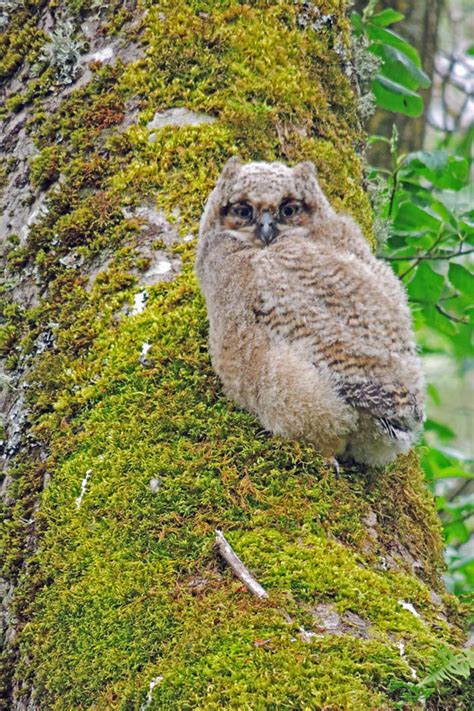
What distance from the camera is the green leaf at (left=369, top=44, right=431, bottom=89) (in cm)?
462

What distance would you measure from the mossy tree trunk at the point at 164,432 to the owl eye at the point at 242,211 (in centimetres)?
18

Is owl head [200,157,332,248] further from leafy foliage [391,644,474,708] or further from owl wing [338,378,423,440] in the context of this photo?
leafy foliage [391,644,474,708]

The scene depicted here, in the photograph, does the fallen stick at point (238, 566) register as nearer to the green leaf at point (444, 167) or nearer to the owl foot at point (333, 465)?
the owl foot at point (333, 465)

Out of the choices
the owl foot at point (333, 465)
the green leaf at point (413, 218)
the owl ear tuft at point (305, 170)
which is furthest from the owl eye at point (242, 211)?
the green leaf at point (413, 218)

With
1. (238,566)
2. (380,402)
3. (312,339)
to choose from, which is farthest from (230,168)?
(238,566)

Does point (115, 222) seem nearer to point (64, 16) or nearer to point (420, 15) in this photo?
point (64, 16)

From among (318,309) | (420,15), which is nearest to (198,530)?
(318,309)

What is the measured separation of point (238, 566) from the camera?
2.42 m

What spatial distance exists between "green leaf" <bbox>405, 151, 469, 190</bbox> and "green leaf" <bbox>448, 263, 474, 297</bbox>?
440mm

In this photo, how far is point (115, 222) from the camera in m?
3.47

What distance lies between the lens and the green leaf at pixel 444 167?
4.36 m

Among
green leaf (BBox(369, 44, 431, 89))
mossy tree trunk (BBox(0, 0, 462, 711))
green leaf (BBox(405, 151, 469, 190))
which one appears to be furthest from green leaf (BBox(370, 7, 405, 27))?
green leaf (BBox(405, 151, 469, 190))

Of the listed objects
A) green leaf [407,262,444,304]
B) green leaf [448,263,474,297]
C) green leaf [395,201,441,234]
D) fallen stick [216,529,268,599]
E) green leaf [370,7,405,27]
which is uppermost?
green leaf [370,7,405,27]

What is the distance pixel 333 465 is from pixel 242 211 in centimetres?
126
